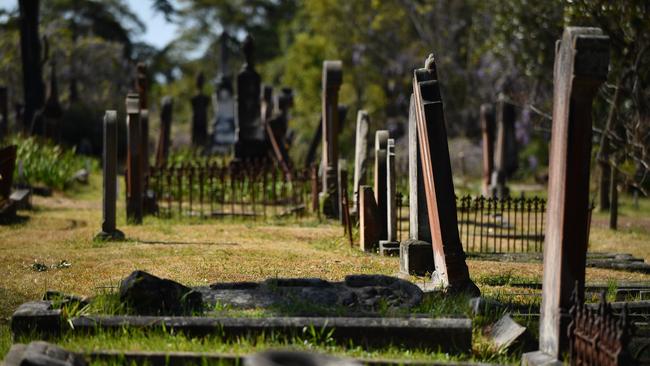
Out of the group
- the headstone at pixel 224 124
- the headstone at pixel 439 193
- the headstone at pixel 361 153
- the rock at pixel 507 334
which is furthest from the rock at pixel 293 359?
the headstone at pixel 224 124

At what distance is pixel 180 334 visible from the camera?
7074mm

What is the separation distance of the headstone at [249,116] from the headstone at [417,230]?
13.5m

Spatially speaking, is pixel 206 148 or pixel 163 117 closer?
pixel 163 117

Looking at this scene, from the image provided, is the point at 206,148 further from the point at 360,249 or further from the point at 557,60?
the point at 557,60

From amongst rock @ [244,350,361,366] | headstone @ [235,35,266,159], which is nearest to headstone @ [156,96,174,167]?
headstone @ [235,35,266,159]

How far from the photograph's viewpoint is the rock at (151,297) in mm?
7695

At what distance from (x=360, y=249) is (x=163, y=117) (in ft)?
47.1

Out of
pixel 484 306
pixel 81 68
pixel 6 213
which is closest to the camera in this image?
pixel 484 306

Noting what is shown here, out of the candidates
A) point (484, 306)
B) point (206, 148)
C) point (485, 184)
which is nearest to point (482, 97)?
point (206, 148)

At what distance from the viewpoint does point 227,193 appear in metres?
19.7

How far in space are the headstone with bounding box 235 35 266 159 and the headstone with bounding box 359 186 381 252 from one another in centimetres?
1135

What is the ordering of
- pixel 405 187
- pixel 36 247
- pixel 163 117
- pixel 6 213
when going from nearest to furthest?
pixel 36 247
pixel 6 213
pixel 405 187
pixel 163 117

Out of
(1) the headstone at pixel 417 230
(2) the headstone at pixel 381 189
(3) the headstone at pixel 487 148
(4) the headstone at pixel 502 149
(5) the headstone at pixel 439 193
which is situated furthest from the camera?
(3) the headstone at pixel 487 148

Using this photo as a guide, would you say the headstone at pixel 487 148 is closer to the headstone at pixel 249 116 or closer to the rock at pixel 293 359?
the headstone at pixel 249 116
